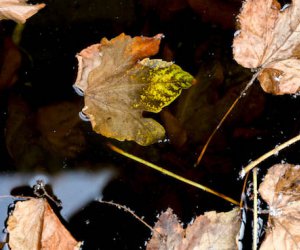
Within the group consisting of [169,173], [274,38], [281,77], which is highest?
[274,38]

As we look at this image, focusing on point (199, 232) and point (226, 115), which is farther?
point (226, 115)

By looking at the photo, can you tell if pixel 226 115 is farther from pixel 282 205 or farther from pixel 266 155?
pixel 282 205

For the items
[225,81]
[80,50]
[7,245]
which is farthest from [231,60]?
[7,245]

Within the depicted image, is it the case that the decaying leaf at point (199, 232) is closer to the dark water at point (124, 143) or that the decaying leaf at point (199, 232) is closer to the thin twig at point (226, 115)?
the dark water at point (124, 143)

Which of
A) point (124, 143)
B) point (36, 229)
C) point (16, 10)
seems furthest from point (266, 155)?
point (16, 10)

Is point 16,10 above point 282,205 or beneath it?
above

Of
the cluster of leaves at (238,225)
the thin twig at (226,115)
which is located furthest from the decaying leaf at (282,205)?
the thin twig at (226,115)
